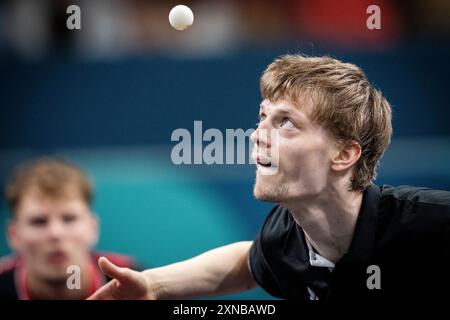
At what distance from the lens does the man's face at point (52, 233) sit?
2.12 meters

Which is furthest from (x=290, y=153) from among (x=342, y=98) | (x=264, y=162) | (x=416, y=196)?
(x=416, y=196)

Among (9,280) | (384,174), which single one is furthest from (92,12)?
(384,174)

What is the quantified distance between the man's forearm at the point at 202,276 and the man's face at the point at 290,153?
26cm

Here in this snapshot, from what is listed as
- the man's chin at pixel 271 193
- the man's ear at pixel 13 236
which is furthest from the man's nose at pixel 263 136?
the man's ear at pixel 13 236

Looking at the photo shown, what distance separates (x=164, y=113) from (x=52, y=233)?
1.57ft

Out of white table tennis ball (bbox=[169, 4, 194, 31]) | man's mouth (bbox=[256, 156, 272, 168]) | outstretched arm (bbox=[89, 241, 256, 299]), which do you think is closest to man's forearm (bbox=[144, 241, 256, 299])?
outstretched arm (bbox=[89, 241, 256, 299])

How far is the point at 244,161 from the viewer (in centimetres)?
218

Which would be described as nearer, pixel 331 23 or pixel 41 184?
pixel 41 184

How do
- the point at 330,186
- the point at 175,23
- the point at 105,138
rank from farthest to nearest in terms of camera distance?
1. the point at 105,138
2. the point at 175,23
3. the point at 330,186

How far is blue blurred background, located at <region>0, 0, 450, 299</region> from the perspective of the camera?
2.15 meters

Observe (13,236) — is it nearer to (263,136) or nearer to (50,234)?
(50,234)

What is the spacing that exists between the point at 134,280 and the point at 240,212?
491mm

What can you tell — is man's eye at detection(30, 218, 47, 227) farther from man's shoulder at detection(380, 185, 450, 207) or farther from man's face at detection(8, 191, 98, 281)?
man's shoulder at detection(380, 185, 450, 207)
